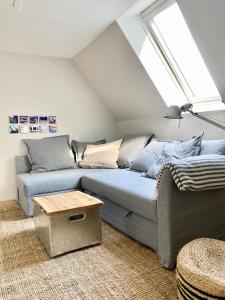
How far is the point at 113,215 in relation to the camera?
246cm

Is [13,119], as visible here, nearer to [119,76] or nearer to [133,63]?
[119,76]

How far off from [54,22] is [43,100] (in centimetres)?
134

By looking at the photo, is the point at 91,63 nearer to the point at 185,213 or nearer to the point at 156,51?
the point at 156,51

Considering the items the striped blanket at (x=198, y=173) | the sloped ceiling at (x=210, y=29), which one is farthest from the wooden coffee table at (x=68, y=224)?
the sloped ceiling at (x=210, y=29)

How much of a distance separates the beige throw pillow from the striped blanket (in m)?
1.73

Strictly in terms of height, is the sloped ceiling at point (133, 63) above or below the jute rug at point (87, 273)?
above

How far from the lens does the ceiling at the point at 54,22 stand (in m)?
2.29

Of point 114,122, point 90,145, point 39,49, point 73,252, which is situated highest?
point 39,49

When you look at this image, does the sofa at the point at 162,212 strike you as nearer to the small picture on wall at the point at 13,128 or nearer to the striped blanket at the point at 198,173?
the striped blanket at the point at 198,173

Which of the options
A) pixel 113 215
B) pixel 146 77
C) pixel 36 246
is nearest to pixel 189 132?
pixel 146 77

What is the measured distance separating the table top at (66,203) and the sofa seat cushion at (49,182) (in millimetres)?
562

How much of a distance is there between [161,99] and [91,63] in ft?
3.79

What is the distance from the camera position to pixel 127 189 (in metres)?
2.22

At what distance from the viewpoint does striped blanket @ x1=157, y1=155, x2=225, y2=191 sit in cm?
161
